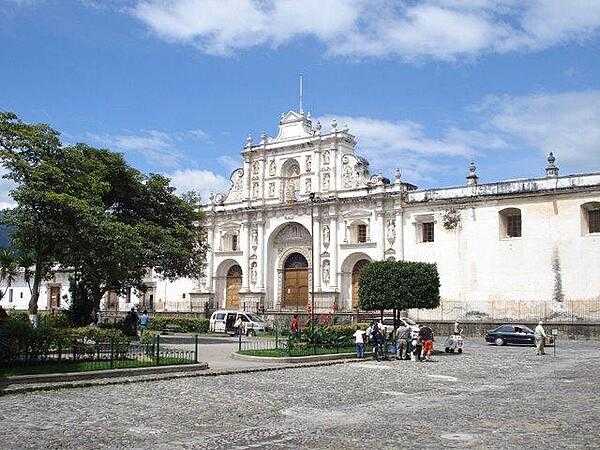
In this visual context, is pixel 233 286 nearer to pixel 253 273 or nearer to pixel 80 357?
pixel 253 273

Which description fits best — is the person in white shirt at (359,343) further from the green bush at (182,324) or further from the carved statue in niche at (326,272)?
the carved statue in niche at (326,272)

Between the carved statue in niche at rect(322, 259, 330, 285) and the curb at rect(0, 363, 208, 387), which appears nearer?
the curb at rect(0, 363, 208, 387)

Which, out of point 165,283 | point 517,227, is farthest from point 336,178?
point 165,283

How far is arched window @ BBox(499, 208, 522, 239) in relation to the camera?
38.9 m

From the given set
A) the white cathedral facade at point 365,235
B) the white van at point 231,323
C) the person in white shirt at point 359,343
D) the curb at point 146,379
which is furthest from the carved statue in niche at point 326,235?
the curb at point 146,379

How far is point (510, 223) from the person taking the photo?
39281mm

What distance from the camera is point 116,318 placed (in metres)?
50.7

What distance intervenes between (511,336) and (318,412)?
21.9 metres

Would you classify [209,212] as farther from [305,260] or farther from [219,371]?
[219,371]

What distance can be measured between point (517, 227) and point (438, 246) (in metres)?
4.55

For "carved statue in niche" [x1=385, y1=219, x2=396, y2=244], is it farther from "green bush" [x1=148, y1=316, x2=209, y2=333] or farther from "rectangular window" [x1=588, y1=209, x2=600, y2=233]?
"green bush" [x1=148, y1=316, x2=209, y2=333]

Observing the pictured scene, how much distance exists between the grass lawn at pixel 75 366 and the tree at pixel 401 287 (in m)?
13.2

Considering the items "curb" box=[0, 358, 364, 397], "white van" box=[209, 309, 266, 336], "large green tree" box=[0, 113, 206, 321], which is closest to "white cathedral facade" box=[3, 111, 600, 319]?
"white van" box=[209, 309, 266, 336]

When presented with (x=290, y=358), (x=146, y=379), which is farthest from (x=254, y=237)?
(x=146, y=379)
